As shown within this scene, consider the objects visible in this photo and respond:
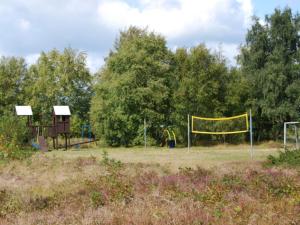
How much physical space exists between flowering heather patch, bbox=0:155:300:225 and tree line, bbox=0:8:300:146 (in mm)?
19688

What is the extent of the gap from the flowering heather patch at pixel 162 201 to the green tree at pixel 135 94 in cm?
1948

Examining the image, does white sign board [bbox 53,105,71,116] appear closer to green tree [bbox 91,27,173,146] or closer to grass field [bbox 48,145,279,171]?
green tree [bbox 91,27,173,146]

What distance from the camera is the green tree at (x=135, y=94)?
3225 centimetres

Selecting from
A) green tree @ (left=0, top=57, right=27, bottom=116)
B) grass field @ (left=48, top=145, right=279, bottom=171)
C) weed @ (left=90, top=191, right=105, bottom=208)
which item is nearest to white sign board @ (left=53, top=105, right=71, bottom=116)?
grass field @ (left=48, top=145, right=279, bottom=171)

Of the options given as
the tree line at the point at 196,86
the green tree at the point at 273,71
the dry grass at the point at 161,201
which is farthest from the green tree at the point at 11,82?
the dry grass at the point at 161,201

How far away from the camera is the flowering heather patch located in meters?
7.06

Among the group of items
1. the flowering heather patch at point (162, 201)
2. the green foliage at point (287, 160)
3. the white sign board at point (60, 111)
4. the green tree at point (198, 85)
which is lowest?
the flowering heather patch at point (162, 201)

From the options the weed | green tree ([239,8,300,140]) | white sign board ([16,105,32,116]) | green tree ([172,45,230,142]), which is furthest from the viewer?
green tree ([239,8,300,140])

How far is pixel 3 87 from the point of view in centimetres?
4728

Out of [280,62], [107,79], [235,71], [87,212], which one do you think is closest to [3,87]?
[107,79]

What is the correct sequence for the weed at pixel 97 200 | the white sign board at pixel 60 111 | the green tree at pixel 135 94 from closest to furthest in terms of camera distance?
the weed at pixel 97 200, the white sign board at pixel 60 111, the green tree at pixel 135 94

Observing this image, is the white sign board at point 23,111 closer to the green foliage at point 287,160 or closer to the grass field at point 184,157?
the grass field at point 184,157

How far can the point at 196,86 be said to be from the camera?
33.0 meters

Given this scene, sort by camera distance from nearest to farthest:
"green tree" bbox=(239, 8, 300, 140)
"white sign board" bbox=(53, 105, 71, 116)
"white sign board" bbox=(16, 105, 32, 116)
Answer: "white sign board" bbox=(53, 105, 71, 116) → "white sign board" bbox=(16, 105, 32, 116) → "green tree" bbox=(239, 8, 300, 140)
